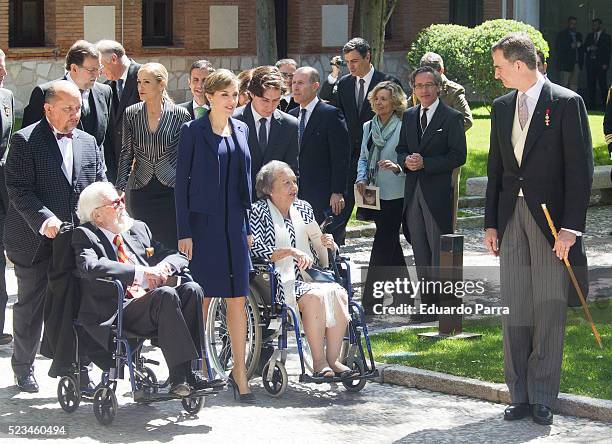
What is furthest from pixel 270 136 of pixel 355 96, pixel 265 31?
pixel 265 31

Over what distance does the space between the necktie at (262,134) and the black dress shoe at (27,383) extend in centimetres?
248

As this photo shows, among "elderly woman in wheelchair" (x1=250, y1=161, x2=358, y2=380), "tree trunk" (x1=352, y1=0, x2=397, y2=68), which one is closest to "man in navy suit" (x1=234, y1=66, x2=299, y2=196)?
"elderly woman in wheelchair" (x1=250, y1=161, x2=358, y2=380)

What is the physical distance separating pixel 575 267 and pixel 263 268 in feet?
7.05

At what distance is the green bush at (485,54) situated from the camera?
2780cm

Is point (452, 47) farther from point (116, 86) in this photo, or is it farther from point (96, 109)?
point (96, 109)

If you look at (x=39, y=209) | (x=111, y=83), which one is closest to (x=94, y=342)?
(x=39, y=209)

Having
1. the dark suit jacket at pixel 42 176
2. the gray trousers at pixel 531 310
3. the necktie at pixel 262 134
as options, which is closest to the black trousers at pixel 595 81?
the necktie at pixel 262 134

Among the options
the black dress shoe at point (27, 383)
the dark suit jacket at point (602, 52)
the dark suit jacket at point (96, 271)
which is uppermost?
the dark suit jacket at point (602, 52)

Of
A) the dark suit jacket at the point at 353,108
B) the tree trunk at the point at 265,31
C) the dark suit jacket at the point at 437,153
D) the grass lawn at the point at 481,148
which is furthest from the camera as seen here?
the tree trunk at the point at 265,31

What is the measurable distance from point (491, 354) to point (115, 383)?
300 centimetres

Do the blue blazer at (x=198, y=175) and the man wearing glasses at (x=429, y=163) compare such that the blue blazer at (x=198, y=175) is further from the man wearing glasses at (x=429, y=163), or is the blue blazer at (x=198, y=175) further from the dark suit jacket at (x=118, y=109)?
the man wearing glasses at (x=429, y=163)

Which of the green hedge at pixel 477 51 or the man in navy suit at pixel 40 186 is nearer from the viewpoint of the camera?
the man in navy suit at pixel 40 186

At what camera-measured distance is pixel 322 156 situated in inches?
474

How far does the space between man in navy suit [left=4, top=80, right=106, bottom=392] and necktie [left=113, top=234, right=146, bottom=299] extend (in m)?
0.53
